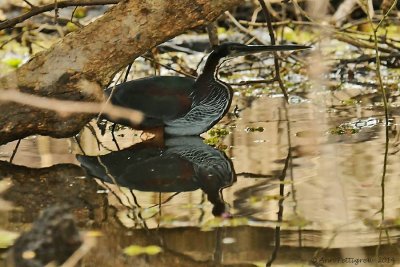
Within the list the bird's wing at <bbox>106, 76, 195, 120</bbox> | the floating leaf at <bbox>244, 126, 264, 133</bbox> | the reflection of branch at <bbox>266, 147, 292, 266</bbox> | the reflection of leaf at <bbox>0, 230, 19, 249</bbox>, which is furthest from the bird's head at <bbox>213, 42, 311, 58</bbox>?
the reflection of leaf at <bbox>0, 230, 19, 249</bbox>

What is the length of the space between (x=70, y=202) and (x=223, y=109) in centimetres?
198

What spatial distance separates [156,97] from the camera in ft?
19.6

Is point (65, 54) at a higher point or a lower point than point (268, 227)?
higher

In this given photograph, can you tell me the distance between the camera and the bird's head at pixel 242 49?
616 cm

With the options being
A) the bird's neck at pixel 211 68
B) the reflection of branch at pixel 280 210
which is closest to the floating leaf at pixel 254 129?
the bird's neck at pixel 211 68

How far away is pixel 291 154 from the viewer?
5.38 meters

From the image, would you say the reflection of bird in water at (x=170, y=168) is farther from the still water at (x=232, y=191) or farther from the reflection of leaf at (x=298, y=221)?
the reflection of leaf at (x=298, y=221)

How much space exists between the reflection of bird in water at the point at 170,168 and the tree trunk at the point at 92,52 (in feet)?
1.35

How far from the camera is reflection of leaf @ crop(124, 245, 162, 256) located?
11.6ft

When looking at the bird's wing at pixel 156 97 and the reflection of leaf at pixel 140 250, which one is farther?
the bird's wing at pixel 156 97

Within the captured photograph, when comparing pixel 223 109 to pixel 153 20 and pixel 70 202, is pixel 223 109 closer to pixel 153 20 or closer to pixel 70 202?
pixel 153 20

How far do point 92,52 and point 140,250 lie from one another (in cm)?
205

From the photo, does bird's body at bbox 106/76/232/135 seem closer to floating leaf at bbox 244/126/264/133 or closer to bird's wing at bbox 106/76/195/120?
bird's wing at bbox 106/76/195/120

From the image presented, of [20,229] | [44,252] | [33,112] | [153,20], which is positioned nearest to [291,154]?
[153,20]
